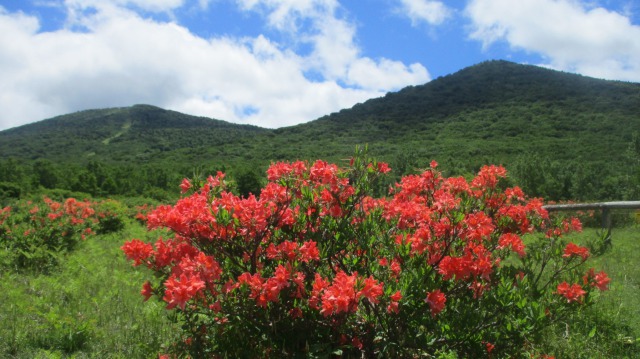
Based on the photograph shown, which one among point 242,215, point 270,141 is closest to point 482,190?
point 242,215

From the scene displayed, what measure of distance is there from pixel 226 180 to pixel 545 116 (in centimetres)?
7627

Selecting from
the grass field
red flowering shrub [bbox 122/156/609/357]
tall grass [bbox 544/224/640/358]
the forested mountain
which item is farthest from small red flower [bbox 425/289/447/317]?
the forested mountain

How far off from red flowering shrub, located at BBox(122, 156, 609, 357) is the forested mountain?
20.7m

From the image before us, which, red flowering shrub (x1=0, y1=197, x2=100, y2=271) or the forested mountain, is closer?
red flowering shrub (x1=0, y1=197, x2=100, y2=271)

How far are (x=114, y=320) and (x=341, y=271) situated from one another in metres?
2.72

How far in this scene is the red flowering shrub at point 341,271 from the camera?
201cm

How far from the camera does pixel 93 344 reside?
10.5 feet

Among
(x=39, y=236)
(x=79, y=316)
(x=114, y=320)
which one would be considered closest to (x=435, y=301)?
(x=114, y=320)

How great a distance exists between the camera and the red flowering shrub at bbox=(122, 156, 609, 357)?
2.01 metres

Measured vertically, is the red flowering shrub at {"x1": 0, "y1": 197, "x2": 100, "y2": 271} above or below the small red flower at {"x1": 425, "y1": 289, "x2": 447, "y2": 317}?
below

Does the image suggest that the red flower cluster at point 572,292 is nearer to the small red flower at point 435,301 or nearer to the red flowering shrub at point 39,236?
the small red flower at point 435,301

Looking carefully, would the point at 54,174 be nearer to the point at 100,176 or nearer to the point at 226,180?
the point at 100,176

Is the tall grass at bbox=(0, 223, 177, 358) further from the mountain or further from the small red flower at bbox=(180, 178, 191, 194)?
the mountain

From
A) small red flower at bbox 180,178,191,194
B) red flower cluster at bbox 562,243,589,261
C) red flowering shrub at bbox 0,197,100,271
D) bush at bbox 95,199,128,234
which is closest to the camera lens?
red flower cluster at bbox 562,243,589,261
